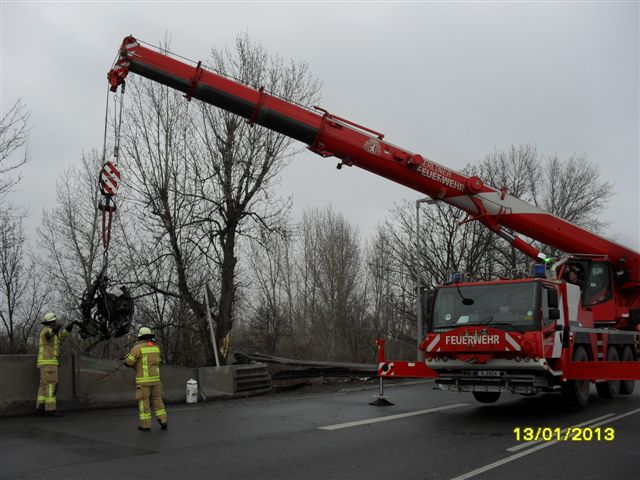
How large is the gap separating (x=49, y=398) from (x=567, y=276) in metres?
11.1

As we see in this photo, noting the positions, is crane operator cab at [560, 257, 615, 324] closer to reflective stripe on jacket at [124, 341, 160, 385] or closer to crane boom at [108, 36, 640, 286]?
crane boom at [108, 36, 640, 286]

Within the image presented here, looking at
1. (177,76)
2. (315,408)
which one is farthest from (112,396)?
(177,76)

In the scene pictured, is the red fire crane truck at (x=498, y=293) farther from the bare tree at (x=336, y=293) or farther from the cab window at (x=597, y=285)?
the bare tree at (x=336, y=293)

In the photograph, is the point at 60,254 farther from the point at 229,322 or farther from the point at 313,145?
the point at 313,145

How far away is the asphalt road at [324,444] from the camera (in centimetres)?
649

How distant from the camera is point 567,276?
44.5ft

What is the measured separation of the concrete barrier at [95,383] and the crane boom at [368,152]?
5.36 meters

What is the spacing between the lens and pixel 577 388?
37.1 ft

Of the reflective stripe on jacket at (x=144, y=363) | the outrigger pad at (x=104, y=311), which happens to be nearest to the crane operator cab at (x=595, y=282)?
the reflective stripe on jacket at (x=144, y=363)

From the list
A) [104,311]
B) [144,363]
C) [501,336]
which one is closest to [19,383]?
[104,311]

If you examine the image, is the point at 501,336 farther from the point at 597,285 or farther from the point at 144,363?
the point at 144,363

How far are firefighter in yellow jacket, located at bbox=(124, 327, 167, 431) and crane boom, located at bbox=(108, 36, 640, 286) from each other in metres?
4.92

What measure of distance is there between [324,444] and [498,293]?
177 inches
